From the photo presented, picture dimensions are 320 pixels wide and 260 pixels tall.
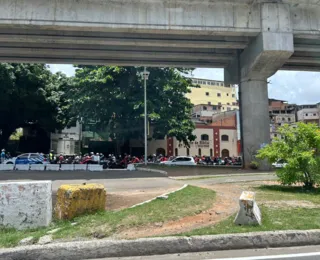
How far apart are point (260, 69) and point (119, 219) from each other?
1725cm

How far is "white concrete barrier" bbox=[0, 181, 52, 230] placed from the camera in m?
5.97

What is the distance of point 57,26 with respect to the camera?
17109 millimetres

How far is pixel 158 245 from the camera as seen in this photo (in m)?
4.96

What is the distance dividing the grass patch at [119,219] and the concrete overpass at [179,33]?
12451mm

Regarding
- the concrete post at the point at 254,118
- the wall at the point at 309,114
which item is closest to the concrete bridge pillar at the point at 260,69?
the concrete post at the point at 254,118

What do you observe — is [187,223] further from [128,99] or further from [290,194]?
[128,99]

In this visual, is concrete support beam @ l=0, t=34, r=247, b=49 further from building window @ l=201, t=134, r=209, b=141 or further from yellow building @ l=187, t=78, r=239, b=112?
yellow building @ l=187, t=78, r=239, b=112

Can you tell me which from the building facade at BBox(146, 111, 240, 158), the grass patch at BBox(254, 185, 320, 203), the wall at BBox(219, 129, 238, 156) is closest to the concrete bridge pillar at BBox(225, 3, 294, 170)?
the grass patch at BBox(254, 185, 320, 203)

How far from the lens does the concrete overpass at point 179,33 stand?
675 inches

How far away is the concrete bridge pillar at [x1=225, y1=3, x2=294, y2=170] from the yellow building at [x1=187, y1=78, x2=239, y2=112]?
165ft

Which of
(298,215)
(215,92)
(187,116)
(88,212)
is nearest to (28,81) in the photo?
(187,116)

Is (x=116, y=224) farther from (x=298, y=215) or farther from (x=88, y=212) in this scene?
(x=298, y=215)

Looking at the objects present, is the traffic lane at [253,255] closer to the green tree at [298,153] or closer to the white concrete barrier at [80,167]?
the green tree at [298,153]

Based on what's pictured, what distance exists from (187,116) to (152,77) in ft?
18.9
